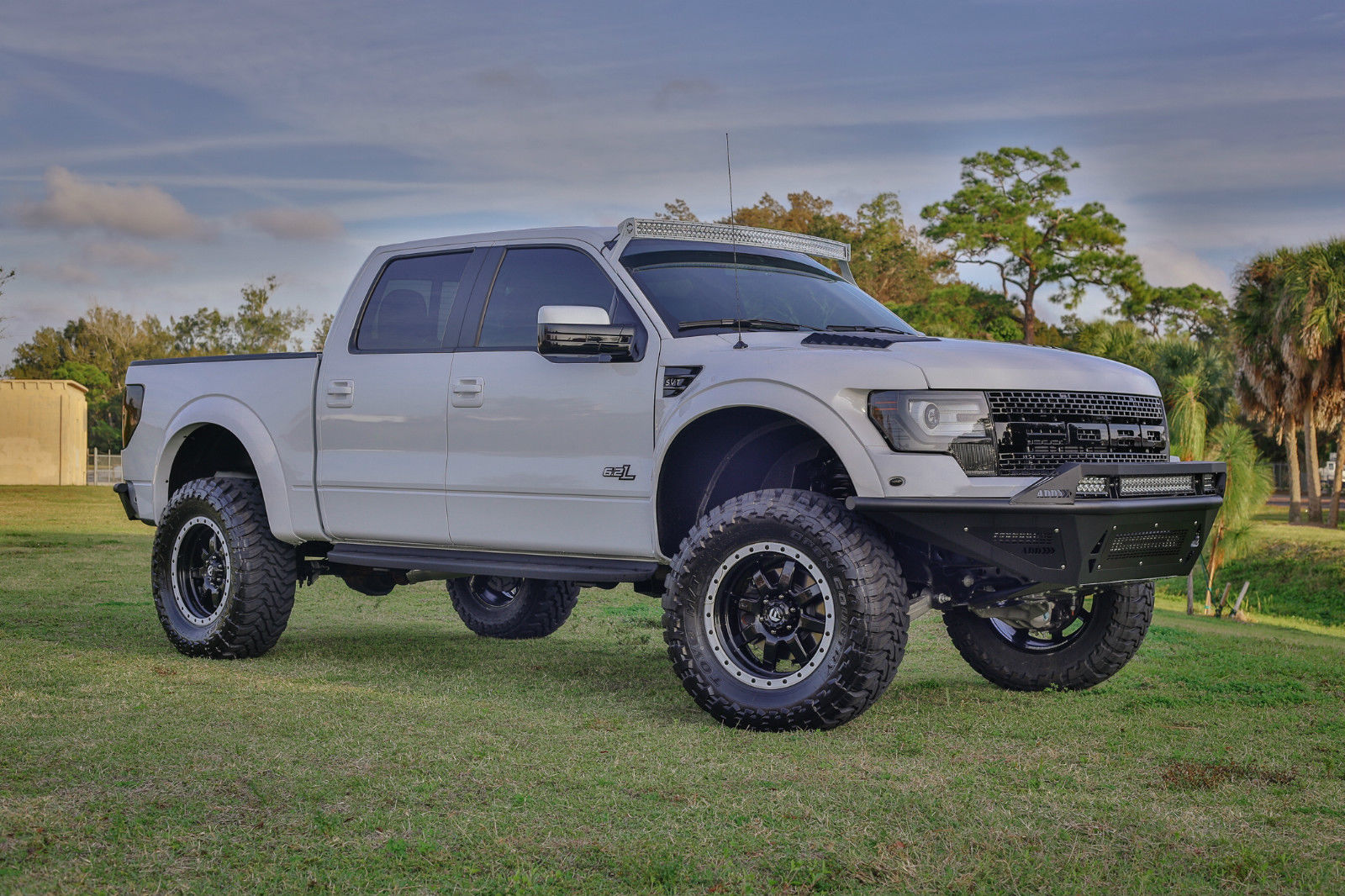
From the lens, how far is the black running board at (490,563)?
636 centimetres

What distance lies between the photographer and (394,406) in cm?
712

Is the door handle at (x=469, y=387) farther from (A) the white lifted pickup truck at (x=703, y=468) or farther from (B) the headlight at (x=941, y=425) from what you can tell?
(B) the headlight at (x=941, y=425)

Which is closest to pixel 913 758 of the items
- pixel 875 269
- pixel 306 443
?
pixel 306 443

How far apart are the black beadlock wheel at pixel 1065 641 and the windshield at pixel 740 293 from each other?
1.57 metres

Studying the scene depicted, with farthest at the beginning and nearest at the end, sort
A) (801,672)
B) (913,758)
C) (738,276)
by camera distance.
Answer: (738,276) < (801,672) < (913,758)

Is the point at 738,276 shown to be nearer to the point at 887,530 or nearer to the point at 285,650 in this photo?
the point at 887,530

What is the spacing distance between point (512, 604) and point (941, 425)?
4286 mm

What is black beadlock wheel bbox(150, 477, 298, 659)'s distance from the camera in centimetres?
771

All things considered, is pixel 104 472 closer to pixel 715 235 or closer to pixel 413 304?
pixel 413 304

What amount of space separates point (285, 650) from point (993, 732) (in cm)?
449

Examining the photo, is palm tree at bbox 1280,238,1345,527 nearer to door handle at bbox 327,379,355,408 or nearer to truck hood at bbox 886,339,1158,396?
truck hood at bbox 886,339,1158,396

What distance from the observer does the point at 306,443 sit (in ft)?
24.8

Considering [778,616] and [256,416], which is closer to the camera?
[778,616]

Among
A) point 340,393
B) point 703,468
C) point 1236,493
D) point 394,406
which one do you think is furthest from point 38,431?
point 703,468
